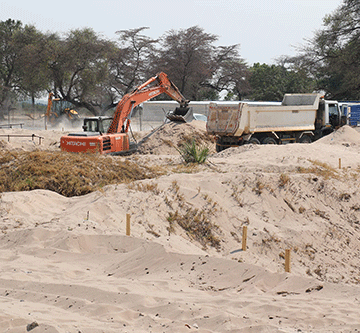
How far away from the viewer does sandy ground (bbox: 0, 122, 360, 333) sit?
4.62m

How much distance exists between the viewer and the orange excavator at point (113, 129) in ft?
52.9

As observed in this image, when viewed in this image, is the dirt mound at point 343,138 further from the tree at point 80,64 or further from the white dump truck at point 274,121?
the tree at point 80,64

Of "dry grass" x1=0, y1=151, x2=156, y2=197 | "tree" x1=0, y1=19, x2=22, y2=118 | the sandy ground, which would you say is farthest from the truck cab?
"tree" x1=0, y1=19, x2=22, y2=118

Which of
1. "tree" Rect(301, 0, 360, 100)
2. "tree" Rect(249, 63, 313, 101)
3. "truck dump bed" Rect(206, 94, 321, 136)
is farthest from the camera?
"tree" Rect(249, 63, 313, 101)

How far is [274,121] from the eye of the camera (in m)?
18.6

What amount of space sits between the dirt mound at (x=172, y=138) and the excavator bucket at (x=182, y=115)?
0.86 feet

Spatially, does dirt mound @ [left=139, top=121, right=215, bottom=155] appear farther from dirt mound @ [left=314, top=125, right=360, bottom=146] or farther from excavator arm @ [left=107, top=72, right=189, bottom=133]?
dirt mound @ [left=314, top=125, right=360, bottom=146]

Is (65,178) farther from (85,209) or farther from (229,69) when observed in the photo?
(229,69)

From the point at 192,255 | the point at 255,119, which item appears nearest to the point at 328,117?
the point at 255,119

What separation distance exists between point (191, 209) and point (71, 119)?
2692cm

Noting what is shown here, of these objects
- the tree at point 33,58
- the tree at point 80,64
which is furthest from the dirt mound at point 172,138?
the tree at point 33,58

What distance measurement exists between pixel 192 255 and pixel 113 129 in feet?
40.3

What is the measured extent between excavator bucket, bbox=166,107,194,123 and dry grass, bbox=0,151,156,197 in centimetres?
965

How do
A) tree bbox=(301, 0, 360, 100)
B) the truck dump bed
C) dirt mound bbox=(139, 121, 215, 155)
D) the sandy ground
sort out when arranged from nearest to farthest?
the sandy ground, the truck dump bed, dirt mound bbox=(139, 121, 215, 155), tree bbox=(301, 0, 360, 100)
